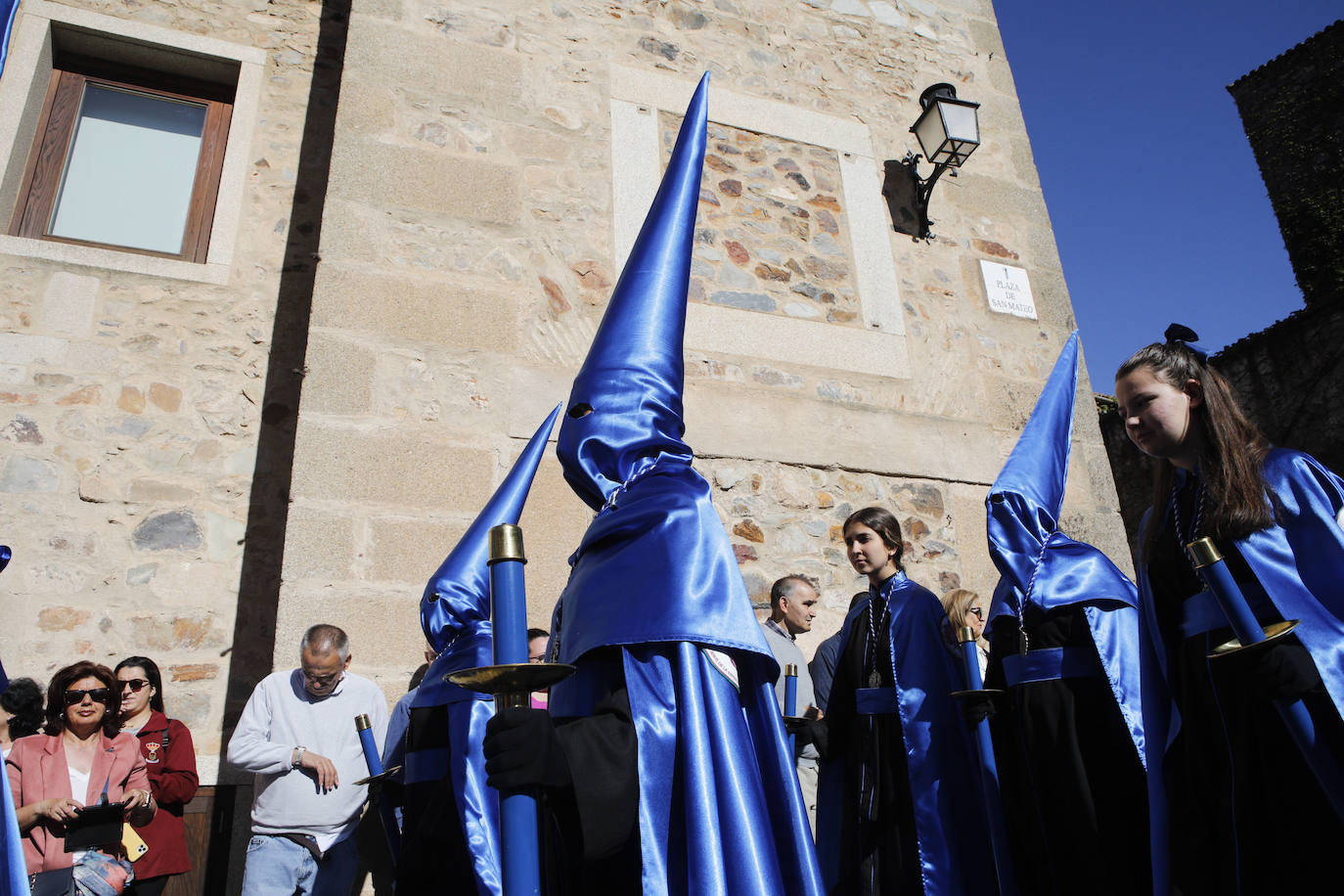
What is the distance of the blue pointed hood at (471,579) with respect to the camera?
300cm

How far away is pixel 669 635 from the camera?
5.00 ft

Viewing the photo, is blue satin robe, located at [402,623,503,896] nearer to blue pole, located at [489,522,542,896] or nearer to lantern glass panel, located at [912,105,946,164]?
blue pole, located at [489,522,542,896]

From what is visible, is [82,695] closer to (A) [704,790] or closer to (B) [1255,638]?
(A) [704,790]

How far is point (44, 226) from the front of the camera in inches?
198

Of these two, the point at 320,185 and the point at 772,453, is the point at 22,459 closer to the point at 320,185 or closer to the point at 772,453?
the point at 320,185

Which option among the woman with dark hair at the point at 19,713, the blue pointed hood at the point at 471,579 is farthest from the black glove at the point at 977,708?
the woman with dark hair at the point at 19,713

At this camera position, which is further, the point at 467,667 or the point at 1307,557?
the point at 467,667

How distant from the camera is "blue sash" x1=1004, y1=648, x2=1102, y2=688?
2770 mm

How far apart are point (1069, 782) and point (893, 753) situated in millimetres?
641

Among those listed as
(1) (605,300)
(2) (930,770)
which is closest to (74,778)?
(2) (930,770)

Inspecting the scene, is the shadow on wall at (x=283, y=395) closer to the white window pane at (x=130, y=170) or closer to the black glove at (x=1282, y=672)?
the white window pane at (x=130, y=170)

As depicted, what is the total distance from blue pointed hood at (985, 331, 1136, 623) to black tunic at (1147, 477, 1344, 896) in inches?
30.8

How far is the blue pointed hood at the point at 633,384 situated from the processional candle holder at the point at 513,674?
64cm

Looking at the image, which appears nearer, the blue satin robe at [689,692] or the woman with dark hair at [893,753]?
the blue satin robe at [689,692]
